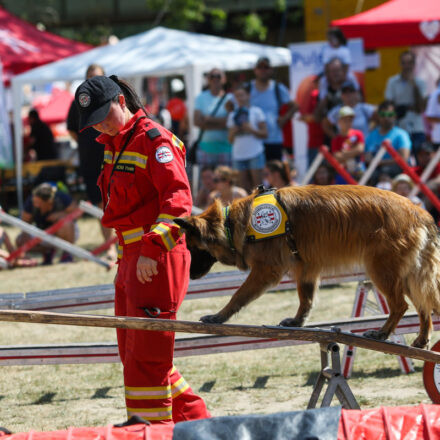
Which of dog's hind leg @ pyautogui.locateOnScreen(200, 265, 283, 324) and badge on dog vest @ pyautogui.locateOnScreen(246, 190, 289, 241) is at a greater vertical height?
badge on dog vest @ pyautogui.locateOnScreen(246, 190, 289, 241)

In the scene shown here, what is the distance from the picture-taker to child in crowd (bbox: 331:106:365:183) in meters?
10.7

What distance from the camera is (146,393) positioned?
394cm

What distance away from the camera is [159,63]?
1481 cm

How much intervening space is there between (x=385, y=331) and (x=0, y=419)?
8.58 ft

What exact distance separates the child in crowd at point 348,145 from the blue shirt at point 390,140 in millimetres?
191

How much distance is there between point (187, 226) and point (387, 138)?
6934mm

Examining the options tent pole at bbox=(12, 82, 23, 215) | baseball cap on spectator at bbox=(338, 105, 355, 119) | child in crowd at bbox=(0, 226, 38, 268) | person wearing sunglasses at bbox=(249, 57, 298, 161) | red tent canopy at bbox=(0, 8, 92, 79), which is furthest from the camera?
red tent canopy at bbox=(0, 8, 92, 79)

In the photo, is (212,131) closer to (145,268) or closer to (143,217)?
(143,217)

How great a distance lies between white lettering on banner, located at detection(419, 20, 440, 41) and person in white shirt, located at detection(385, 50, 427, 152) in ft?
6.95

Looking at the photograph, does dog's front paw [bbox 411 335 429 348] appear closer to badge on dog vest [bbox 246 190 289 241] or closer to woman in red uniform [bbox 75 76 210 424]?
badge on dog vest [bbox 246 190 289 241]

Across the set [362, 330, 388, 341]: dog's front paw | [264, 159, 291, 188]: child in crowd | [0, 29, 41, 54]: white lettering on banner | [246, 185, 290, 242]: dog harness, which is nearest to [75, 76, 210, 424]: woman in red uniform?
[246, 185, 290, 242]: dog harness

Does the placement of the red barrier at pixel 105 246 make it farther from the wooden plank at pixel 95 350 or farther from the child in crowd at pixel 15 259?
the wooden plank at pixel 95 350

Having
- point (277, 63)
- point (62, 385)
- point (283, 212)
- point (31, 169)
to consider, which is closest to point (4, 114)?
point (31, 169)

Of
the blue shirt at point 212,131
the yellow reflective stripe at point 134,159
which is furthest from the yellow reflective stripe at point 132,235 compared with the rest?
the blue shirt at point 212,131
